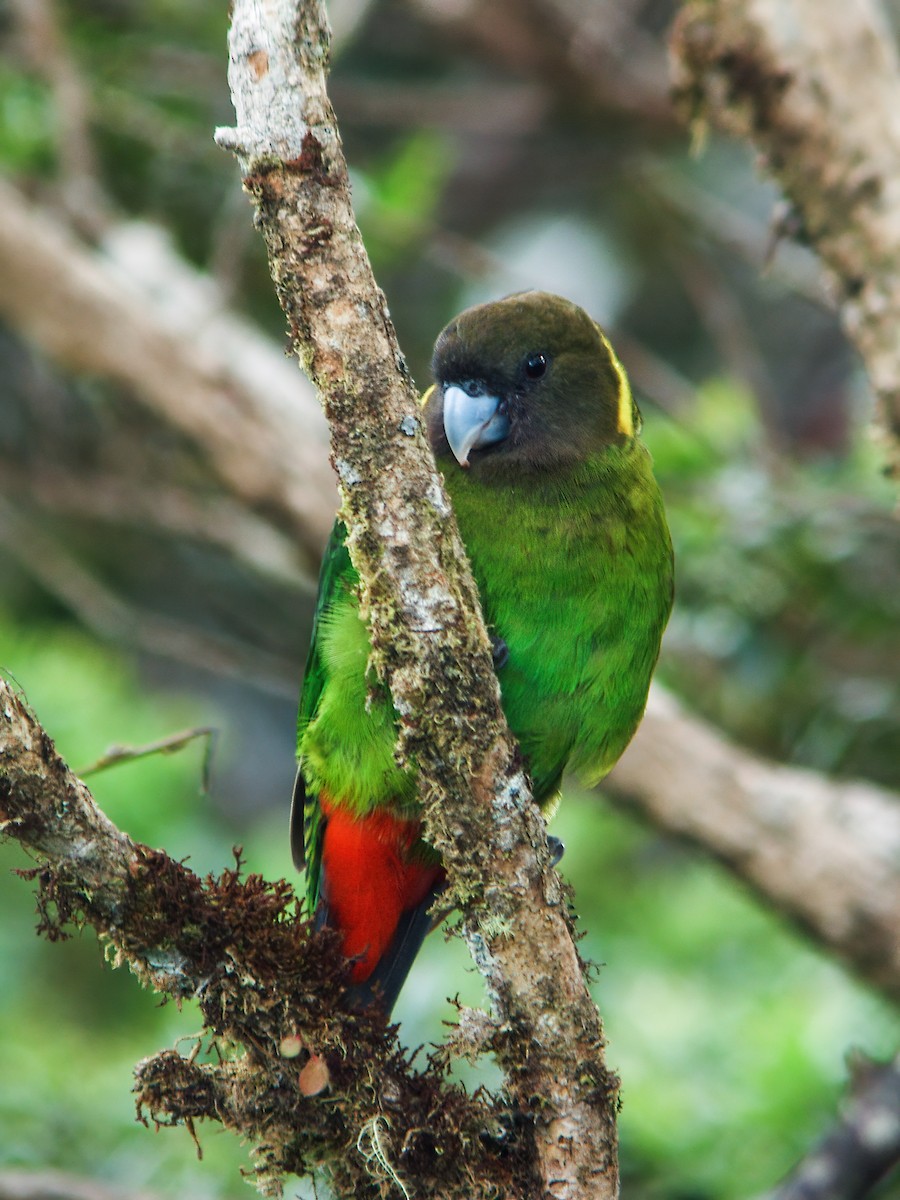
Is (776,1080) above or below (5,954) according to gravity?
→ above

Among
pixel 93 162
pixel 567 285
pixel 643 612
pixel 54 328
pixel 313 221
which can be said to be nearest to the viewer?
pixel 313 221

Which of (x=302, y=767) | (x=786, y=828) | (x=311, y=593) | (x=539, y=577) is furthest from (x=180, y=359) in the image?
(x=786, y=828)

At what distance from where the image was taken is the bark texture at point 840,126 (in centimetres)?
312

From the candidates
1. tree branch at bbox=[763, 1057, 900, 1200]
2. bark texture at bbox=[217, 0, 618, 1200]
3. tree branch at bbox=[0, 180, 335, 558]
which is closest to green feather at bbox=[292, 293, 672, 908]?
bark texture at bbox=[217, 0, 618, 1200]

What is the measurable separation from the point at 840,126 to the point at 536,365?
102 cm

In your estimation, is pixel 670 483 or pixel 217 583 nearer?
pixel 670 483

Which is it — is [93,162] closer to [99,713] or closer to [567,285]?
[99,713]

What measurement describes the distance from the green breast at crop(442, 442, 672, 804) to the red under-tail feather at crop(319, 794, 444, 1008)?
0.93 ft

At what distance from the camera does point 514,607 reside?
2.48 m

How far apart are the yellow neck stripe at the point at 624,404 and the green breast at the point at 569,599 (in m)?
0.13

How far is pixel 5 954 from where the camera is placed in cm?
395

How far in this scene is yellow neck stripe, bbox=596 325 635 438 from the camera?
2773 millimetres

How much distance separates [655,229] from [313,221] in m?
5.49

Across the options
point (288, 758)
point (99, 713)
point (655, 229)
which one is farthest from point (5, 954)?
point (655, 229)
